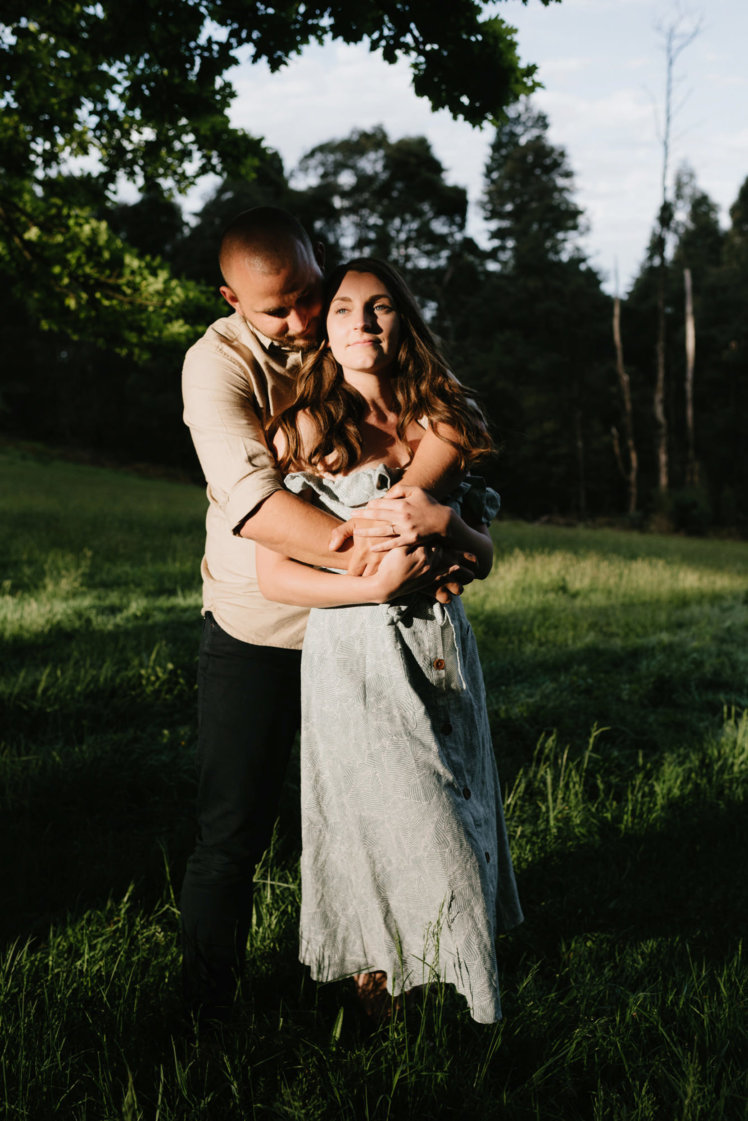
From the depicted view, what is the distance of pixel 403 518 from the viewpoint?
1869 millimetres

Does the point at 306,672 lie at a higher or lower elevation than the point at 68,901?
higher

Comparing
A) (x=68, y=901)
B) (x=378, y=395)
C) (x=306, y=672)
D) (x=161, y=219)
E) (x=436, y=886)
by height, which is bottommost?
(x=68, y=901)

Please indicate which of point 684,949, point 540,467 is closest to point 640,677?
point 684,949

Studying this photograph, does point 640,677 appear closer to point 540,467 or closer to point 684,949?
point 684,949

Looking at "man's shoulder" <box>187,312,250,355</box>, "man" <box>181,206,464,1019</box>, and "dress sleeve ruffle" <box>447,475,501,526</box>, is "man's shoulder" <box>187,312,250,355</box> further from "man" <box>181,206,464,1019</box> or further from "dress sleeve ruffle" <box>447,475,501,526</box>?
"dress sleeve ruffle" <box>447,475,501,526</box>

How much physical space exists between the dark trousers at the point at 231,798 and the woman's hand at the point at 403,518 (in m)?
0.55

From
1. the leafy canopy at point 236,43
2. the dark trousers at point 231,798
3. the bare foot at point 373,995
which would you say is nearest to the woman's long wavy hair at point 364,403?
the dark trousers at point 231,798

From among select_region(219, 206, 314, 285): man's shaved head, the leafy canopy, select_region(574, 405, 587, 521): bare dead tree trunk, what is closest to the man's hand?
select_region(219, 206, 314, 285): man's shaved head

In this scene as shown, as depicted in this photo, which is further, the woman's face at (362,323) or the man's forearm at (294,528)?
the woman's face at (362,323)

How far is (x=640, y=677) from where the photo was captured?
5.96 m

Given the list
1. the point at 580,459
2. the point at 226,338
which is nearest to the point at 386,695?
the point at 226,338

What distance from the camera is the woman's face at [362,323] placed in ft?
6.81

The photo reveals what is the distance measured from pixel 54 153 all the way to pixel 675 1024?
871cm

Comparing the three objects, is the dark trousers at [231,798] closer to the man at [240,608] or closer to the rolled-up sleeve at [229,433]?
the man at [240,608]
